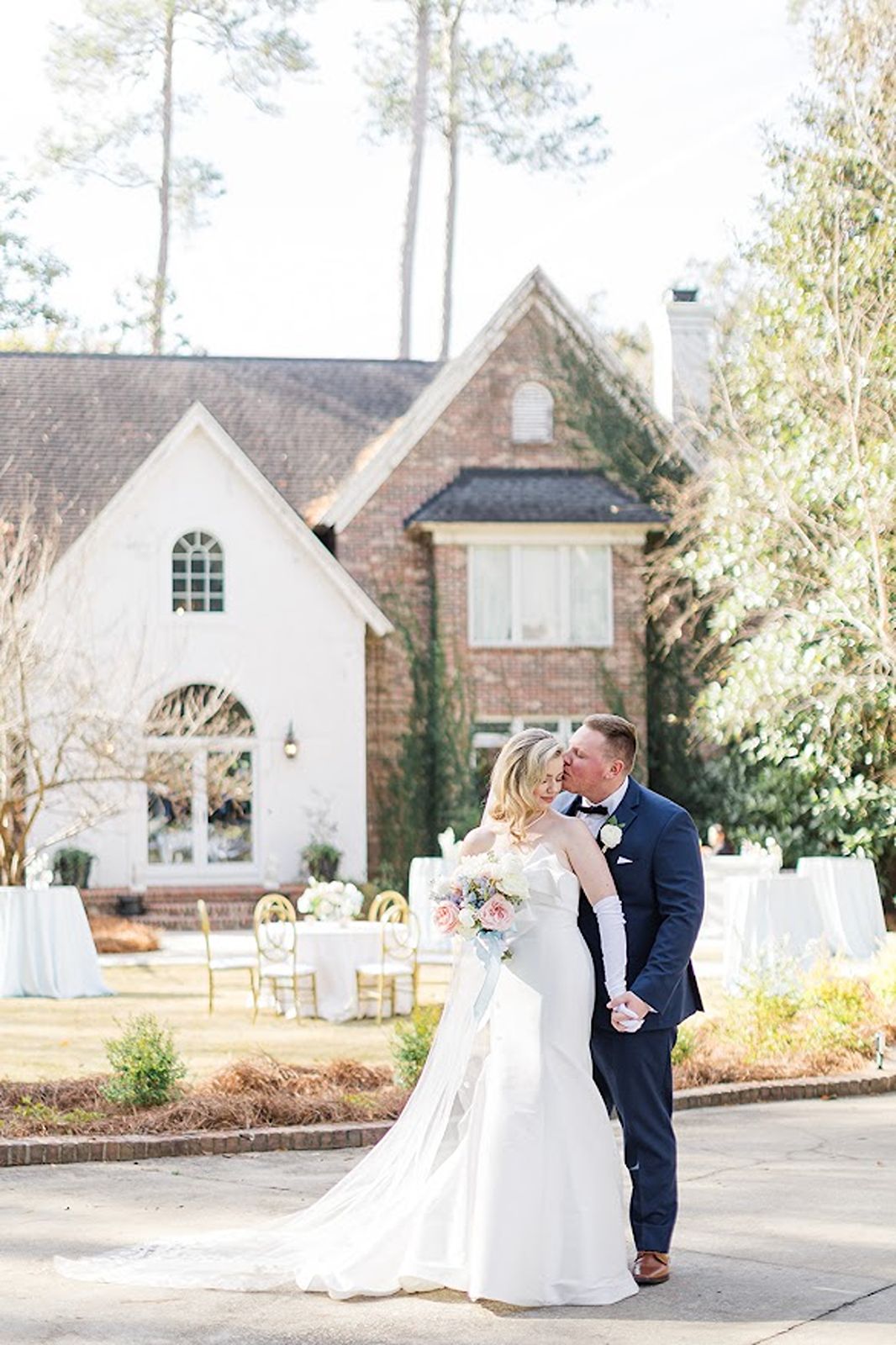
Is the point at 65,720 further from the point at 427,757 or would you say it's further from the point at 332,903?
the point at 332,903

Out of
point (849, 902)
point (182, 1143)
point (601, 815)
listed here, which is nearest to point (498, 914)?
point (601, 815)

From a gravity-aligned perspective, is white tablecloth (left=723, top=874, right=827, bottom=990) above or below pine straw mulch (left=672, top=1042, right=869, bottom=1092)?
above

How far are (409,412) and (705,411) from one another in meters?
4.64

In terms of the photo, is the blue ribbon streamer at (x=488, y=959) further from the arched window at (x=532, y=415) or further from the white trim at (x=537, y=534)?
the arched window at (x=532, y=415)

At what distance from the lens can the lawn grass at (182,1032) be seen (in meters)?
12.1

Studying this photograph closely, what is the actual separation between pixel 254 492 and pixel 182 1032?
1359cm

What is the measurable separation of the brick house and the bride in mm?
18629

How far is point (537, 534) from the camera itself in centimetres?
2720

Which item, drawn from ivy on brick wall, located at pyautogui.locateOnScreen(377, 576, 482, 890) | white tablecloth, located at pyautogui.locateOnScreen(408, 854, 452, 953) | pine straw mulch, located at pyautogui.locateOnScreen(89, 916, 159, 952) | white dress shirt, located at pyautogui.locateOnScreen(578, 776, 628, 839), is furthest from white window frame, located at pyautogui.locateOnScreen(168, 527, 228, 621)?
white dress shirt, located at pyautogui.locateOnScreen(578, 776, 628, 839)

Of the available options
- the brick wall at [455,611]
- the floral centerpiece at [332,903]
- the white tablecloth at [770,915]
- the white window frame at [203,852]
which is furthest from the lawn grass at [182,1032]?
the brick wall at [455,611]

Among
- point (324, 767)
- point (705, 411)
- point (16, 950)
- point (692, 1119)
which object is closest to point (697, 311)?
point (705, 411)

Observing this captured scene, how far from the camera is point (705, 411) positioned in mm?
28766

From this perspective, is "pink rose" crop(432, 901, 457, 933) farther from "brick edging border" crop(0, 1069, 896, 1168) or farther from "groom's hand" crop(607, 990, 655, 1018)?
"brick edging border" crop(0, 1069, 896, 1168)

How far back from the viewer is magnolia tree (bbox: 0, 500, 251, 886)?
19.2 meters
